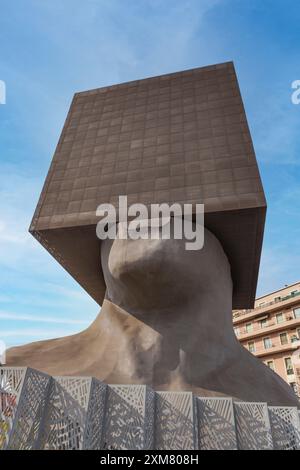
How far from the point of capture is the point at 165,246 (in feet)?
44.2

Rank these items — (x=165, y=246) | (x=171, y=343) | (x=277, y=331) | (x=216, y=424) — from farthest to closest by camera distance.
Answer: (x=277, y=331), (x=165, y=246), (x=171, y=343), (x=216, y=424)

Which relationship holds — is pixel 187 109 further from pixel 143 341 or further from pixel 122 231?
pixel 143 341

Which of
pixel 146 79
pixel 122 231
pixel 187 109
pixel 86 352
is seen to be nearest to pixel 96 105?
pixel 146 79

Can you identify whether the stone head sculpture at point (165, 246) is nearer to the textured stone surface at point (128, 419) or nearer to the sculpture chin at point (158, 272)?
the sculpture chin at point (158, 272)

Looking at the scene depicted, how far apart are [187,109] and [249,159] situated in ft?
16.9

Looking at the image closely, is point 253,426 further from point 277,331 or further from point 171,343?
point 277,331

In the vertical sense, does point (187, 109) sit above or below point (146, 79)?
below

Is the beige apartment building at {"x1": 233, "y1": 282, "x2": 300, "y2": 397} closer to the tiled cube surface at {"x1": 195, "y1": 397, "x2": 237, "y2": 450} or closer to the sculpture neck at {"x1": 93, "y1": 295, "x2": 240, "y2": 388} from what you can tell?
the sculpture neck at {"x1": 93, "y1": 295, "x2": 240, "y2": 388}

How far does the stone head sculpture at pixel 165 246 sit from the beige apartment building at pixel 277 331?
683 inches

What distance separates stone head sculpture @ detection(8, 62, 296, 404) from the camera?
13.1 meters

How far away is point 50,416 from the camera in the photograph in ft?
23.6

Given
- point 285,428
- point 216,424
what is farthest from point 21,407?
point 285,428

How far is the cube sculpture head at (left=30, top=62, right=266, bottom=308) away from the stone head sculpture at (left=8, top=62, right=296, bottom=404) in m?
0.06

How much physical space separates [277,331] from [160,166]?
1016 inches
